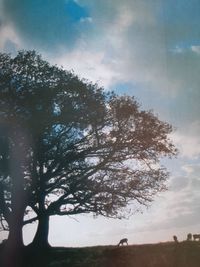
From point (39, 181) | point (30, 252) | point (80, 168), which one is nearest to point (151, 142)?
point (80, 168)

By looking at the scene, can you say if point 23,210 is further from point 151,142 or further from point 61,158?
point 151,142

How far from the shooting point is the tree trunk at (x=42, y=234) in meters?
42.5

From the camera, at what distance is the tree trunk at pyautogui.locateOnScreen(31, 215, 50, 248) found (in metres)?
42.5

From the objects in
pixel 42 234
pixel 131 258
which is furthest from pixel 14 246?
pixel 131 258

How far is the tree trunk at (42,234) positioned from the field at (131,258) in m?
5.25

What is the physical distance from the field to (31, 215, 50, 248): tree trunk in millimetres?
5250

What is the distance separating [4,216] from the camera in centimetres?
4238

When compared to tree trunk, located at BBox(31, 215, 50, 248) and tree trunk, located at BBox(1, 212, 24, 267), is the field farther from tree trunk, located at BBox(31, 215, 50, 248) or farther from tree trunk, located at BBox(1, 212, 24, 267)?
tree trunk, located at BBox(31, 215, 50, 248)

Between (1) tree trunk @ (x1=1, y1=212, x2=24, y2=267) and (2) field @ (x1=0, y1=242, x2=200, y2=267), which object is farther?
(1) tree trunk @ (x1=1, y1=212, x2=24, y2=267)

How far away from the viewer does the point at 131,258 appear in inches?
1212

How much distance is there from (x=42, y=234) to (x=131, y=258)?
15.0m

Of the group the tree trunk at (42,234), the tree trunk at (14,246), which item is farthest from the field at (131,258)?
the tree trunk at (42,234)

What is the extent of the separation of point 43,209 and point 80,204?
3.91 meters

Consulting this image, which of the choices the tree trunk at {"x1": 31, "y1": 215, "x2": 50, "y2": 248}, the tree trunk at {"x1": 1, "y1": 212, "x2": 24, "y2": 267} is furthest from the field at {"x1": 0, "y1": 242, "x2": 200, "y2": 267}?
the tree trunk at {"x1": 31, "y1": 215, "x2": 50, "y2": 248}
